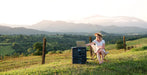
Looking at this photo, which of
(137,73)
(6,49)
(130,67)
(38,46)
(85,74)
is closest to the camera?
(85,74)

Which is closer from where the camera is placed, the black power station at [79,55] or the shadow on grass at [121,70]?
the shadow on grass at [121,70]

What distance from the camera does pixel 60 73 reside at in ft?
28.2

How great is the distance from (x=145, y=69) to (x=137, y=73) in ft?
5.12

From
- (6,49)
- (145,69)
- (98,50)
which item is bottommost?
(6,49)

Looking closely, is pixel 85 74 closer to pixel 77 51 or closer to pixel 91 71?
pixel 91 71

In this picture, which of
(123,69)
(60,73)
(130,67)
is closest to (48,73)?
(60,73)

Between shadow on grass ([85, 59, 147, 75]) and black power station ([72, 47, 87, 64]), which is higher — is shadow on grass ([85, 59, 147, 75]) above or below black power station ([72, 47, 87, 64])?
below

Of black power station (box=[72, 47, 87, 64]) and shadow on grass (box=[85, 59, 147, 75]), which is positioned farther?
black power station (box=[72, 47, 87, 64])

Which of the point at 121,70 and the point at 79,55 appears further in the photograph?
the point at 79,55

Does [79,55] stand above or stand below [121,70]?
above

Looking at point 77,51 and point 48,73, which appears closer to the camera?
point 48,73

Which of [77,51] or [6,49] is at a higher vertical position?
[77,51]

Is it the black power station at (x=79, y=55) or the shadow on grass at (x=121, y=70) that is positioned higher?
the black power station at (x=79, y=55)

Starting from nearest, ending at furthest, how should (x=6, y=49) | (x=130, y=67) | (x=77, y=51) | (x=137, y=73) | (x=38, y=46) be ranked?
(x=137, y=73) < (x=130, y=67) < (x=77, y=51) < (x=38, y=46) < (x=6, y=49)
